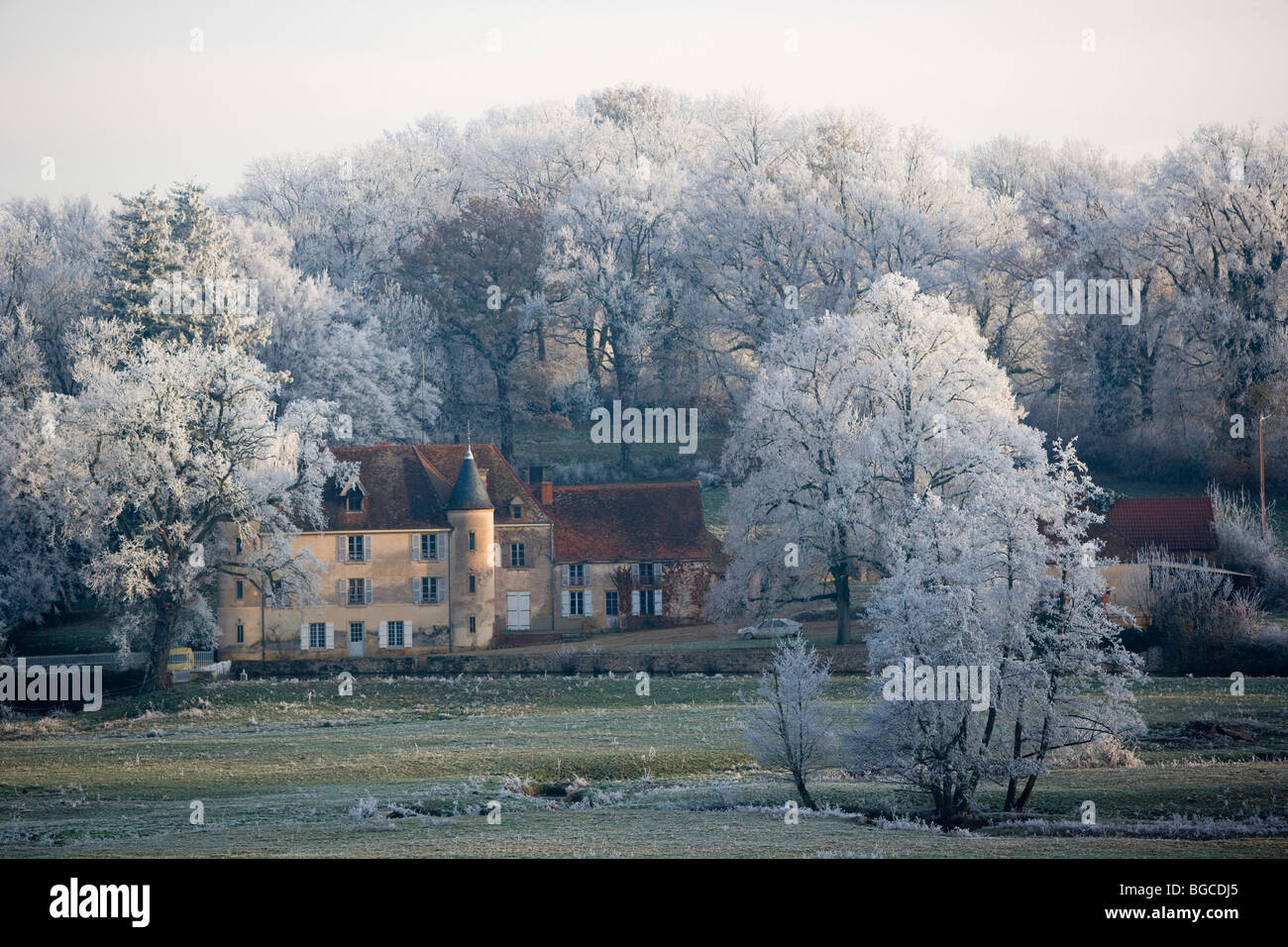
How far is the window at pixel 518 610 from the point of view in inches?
2414

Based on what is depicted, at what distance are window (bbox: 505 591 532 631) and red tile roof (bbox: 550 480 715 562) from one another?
2.39m

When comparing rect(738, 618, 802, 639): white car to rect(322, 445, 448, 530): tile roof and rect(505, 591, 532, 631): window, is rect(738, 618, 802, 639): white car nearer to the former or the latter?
rect(505, 591, 532, 631): window

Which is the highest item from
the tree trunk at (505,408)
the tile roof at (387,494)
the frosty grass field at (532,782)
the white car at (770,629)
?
the tree trunk at (505,408)

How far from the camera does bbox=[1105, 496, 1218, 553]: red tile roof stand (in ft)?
188

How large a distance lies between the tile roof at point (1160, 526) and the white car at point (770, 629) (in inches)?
525

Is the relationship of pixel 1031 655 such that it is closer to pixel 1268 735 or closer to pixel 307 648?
pixel 1268 735

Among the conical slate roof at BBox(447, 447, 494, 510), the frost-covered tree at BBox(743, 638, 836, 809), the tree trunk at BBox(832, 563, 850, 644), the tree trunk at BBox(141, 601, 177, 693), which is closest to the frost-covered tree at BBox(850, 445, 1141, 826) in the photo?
the frost-covered tree at BBox(743, 638, 836, 809)

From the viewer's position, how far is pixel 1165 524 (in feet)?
192

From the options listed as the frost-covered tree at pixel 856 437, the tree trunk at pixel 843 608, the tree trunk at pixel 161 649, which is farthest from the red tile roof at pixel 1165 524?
the tree trunk at pixel 161 649

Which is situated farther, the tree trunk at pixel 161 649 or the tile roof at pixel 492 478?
the tile roof at pixel 492 478

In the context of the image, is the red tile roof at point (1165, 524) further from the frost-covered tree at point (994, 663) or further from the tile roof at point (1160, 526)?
the frost-covered tree at point (994, 663)
